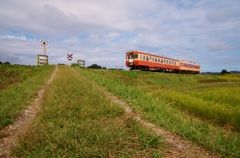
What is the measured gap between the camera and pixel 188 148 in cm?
262

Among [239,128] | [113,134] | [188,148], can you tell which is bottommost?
[239,128]

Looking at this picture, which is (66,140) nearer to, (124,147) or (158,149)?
(124,147)

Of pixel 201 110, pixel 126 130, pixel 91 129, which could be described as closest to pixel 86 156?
pixel 91 129

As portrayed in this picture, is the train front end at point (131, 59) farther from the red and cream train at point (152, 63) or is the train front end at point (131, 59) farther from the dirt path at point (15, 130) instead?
the dirt path at point (15, 130)

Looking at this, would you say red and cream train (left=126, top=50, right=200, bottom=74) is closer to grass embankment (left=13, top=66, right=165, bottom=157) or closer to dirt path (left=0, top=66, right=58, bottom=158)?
dirt path (left=0, top=66, right=58, bottom=158)

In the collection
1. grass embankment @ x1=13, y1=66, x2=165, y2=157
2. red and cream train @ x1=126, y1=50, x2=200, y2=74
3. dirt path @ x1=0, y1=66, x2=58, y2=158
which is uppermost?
red and cream train @ x1=126, y1=50, x2=200, y2=74

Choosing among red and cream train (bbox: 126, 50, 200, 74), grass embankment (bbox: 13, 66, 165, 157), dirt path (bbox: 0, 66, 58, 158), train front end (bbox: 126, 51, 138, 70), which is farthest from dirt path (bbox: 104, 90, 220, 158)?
train front end (bbox: 126, 51, 138, 70)

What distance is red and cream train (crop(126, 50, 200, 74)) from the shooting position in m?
25.8

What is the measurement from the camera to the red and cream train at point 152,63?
25.8 metres

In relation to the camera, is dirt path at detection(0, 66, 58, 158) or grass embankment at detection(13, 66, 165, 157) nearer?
grass embankment at detection(13, 66, 165, 157)

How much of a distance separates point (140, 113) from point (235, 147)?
2.06 meters

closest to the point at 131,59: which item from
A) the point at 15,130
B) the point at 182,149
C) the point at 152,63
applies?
the point at 152,63

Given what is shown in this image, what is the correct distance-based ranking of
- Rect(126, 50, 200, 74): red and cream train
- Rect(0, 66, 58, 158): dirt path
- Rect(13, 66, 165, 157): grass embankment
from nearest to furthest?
Rect(13, 66, 165, 157): grass embankment, Rect(0, 66, 58, 158): dirt path, Rect(126, 50, 200, 74): red and cream train

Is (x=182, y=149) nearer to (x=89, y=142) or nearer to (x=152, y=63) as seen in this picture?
(x=89, y=142)
